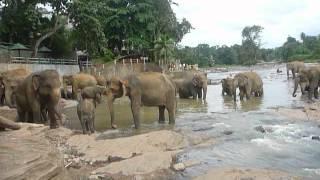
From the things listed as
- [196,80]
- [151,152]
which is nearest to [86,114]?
[151,152]

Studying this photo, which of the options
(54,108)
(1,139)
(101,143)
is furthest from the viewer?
(54,108)

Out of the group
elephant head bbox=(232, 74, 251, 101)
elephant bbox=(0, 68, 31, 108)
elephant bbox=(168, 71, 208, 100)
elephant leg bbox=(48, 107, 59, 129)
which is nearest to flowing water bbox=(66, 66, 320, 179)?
elephant leg bbox=(48, 107, 59, 129)

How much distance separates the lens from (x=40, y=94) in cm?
1418

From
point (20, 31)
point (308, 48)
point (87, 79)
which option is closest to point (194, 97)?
point (87, 79)

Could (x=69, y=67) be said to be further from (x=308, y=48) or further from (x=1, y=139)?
(x=308, y=48)

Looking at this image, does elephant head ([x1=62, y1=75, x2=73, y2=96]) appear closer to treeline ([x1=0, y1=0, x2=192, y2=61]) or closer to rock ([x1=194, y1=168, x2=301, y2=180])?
treeline ([x1=0, y1=0, x2=192, y2=61])

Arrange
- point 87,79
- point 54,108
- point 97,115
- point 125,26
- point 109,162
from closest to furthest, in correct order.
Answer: point 109,162 < point 54,108 < point 97,115 < point 87,79 < point 125,26

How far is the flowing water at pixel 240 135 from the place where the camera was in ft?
33.5

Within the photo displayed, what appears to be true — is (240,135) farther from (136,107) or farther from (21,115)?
(21,115)

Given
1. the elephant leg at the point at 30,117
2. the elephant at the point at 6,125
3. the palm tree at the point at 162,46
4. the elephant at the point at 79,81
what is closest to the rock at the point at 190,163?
the elephant at the point at 6,125

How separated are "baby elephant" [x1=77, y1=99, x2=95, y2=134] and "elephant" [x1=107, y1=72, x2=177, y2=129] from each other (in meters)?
1.40

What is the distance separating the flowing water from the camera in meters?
10.2

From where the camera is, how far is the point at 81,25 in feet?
136

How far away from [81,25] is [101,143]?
101 feet
